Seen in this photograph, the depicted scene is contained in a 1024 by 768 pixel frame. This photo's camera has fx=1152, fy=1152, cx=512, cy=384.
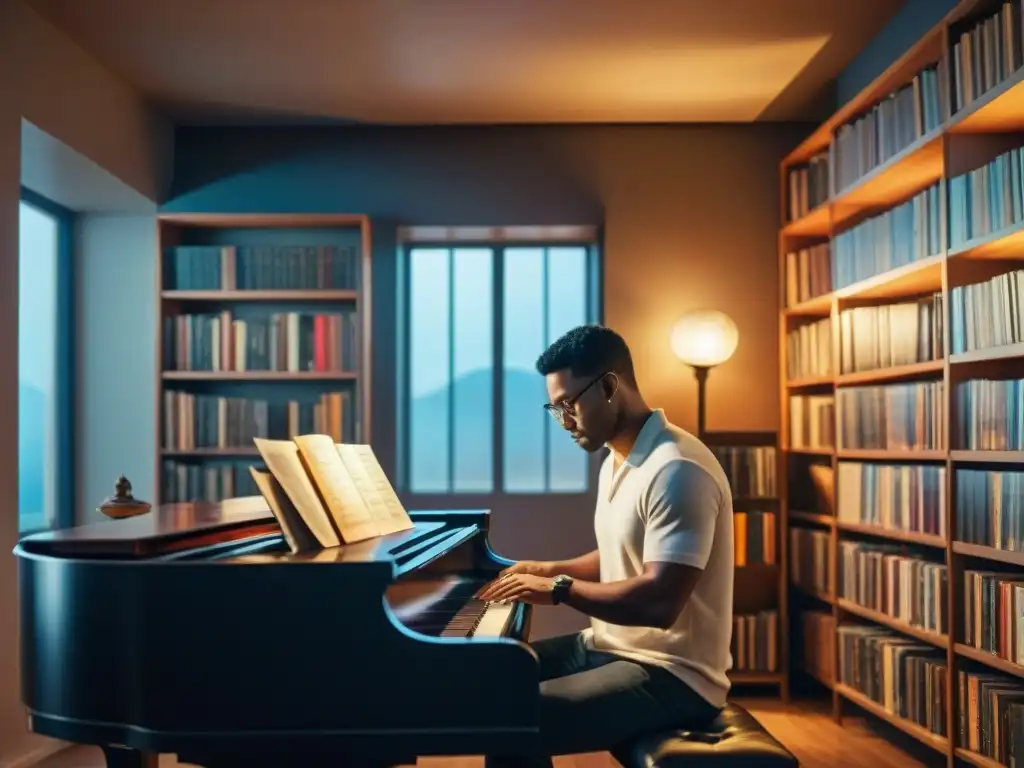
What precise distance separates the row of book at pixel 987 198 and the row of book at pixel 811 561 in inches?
69.0

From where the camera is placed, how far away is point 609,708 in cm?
238

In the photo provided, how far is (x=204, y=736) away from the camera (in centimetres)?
212

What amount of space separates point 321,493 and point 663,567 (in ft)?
2.48

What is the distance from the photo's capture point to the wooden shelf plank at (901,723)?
145 inches

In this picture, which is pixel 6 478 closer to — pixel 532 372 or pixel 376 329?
pixel 376 329

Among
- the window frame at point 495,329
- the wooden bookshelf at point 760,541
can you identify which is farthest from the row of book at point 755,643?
the window frame at point 495,329

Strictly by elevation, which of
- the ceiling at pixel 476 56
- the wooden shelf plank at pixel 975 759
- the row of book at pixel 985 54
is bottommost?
the wooden shelf plank at pixel 975 759

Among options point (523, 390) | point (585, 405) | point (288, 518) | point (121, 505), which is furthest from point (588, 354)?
point (523, 390)

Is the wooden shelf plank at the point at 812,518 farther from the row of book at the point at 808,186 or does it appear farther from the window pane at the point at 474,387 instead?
the window pane at the point at 474,387

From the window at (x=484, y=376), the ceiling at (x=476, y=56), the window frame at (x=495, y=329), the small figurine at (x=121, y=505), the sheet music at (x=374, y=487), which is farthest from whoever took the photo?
the window at (x=484, y=376)

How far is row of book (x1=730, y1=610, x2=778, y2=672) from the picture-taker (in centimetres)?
515

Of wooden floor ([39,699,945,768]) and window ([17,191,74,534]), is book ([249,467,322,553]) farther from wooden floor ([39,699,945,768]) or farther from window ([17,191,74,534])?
window ([17,191,74,534])

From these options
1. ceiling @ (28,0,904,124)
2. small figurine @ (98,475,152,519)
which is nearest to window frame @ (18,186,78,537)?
ceiling @ (28,0,904,124)

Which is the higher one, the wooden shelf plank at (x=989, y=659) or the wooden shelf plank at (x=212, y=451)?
the wooden shelf plank at (x=212, y=451)
